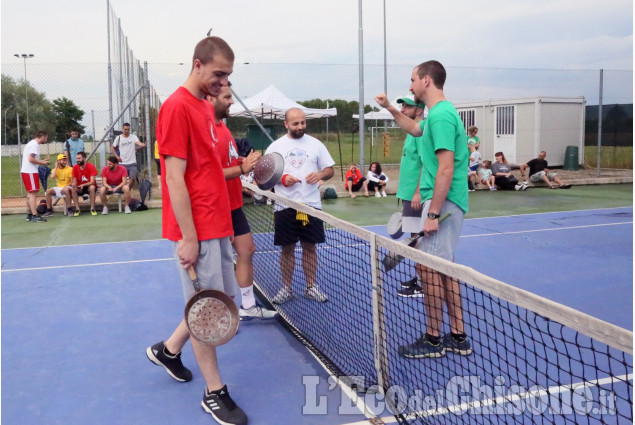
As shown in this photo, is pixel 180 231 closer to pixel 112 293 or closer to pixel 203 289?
pixel 203 289

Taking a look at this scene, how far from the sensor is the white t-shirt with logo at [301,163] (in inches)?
206

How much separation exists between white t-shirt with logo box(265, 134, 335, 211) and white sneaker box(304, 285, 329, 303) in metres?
0.77

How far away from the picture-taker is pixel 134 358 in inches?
164

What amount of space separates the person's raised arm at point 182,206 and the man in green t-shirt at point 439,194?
1.63m

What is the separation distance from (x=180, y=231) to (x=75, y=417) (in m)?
1.29

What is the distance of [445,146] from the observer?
3.82 meters

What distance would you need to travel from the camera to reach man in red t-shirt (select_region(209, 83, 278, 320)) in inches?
160

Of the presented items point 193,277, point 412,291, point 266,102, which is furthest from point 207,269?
point 266,102

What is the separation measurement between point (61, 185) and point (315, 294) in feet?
29.3

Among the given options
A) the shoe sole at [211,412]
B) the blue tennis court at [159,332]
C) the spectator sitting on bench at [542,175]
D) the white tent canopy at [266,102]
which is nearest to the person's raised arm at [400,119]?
the blue tennis court at [159,332]

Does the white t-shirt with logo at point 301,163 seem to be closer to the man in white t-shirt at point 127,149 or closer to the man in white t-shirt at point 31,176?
the man in white t-shirt at point 31,176

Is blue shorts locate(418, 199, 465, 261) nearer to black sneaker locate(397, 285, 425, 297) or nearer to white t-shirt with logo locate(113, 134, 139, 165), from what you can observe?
black sneaker locate(397, 285, 425, 297)

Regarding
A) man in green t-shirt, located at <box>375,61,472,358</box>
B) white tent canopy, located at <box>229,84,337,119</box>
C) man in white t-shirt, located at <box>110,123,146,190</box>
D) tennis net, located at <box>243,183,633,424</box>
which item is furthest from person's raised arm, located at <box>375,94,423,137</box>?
white tent canopy, located at <box>229,84,337,119</box>

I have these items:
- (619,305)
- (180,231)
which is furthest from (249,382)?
(619,305)
